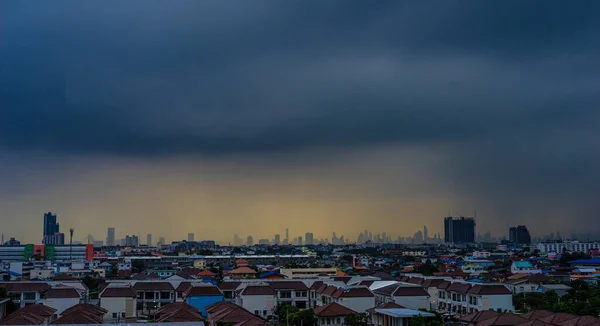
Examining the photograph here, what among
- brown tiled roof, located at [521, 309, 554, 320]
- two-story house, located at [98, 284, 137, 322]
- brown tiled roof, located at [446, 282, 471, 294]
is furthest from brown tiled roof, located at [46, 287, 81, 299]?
brown tiled roof, located at [521, 309, 554, 320]

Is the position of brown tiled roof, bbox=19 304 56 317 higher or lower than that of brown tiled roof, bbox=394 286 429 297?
lower

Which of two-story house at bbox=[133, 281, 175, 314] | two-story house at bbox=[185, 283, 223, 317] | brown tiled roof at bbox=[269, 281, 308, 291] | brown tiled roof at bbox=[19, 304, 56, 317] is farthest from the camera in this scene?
two-story house at bbox=[133, 281, 175, 314]

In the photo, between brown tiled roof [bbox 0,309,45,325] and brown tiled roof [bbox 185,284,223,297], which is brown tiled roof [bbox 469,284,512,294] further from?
brown tiled roof [bbox 0,309,45,325]

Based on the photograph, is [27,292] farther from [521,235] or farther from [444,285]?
[521,235]

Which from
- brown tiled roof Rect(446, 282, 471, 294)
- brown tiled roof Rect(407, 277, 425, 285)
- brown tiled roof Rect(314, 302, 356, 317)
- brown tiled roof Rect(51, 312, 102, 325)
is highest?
brown tiled roof Rect(446, 282, 471, 294)

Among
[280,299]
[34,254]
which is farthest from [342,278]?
[34,254]

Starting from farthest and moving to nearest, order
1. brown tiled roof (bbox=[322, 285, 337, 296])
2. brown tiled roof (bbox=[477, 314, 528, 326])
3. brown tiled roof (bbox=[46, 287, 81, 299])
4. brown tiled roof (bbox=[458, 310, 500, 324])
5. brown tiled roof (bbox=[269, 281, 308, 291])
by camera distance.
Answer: brown tiled roof (bbox=[269, 281, 308, 291]), brown tiled roof (bbox=[322, 285, 337, 296]), brown tiled roof (bbox=[46, 287, 81, 299]), brown tiled roof (bbox=[458, 310, 500, 324]), brown tiled roof (bbox=[477, 314, 528, 326])

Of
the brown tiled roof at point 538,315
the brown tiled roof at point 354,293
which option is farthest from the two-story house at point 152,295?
the brown tiled roof at point 538,315
